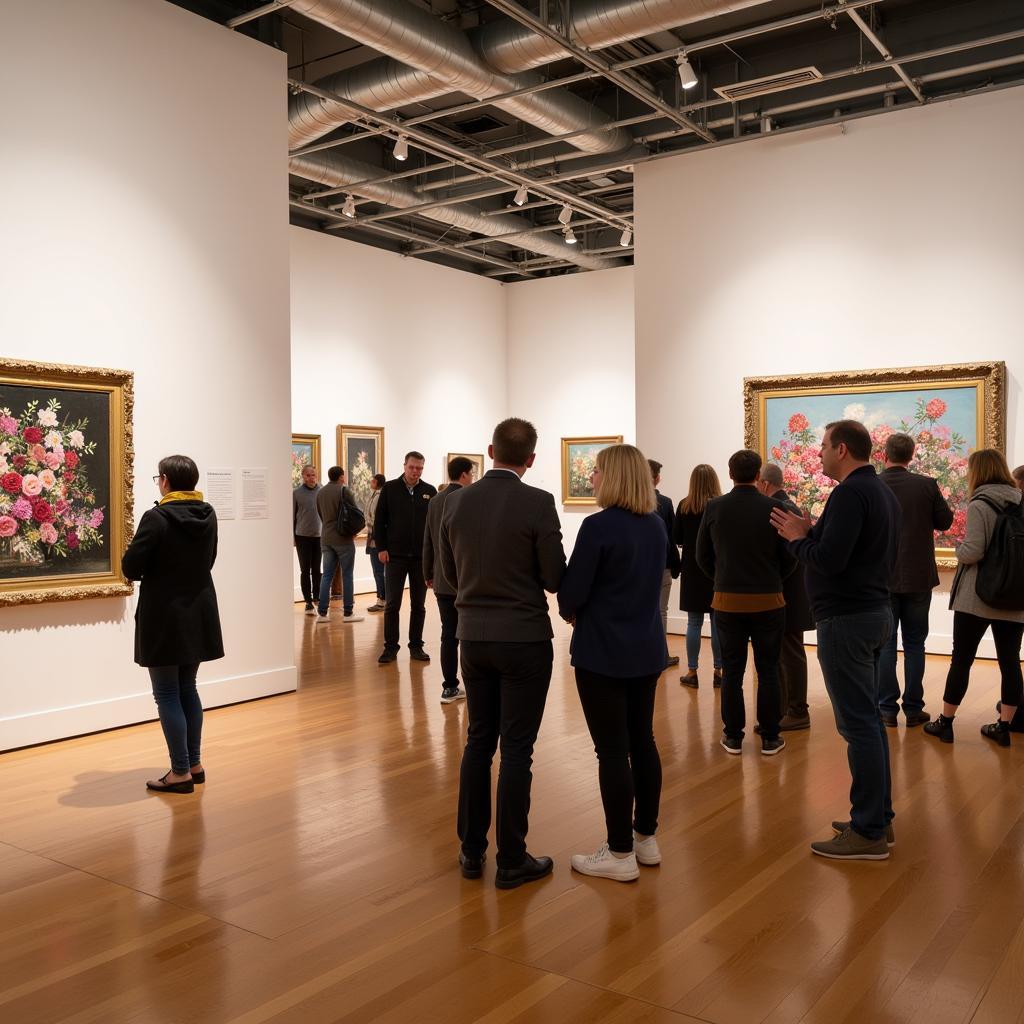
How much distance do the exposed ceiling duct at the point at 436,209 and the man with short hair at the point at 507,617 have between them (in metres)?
7.90

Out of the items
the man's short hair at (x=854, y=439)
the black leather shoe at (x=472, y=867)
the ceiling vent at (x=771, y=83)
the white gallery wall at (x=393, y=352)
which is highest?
the ceiling vent at (x=771, y=83)

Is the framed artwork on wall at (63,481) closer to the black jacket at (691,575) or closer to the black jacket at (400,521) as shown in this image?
the black jacket at (400,521)

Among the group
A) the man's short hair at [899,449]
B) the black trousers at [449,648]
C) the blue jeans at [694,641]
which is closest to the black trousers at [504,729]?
the black trousers at [449,648]

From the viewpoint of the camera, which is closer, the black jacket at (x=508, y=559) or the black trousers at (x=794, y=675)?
the black jacket at (x=508, y=559)

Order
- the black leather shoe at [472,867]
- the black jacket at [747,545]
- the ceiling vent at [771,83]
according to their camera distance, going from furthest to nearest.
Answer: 1. the ceiling vent at [771,83]
2. the black jacket at [747,545]
3. the black leather shoe at [472,867]

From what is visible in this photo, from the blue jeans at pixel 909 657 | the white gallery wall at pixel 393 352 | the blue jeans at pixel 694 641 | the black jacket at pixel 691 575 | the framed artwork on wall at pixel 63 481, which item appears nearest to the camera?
the framed artwork on wall at pixel 63 481

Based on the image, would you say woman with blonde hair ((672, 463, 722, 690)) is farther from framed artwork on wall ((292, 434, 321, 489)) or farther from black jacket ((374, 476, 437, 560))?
framed artwork on wall ((292, 434, 321, 489))

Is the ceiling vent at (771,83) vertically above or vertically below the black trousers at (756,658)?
above

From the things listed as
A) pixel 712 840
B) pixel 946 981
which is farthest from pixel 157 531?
pixel 946 981

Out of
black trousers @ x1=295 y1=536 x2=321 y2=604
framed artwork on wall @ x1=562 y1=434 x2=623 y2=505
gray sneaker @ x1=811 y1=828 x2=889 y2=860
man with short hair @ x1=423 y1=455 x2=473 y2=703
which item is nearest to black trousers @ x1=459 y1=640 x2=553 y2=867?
gray sneaker @ x1=811 y1=828 x2=889 y2=860

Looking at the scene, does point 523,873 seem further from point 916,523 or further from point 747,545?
point 916,523

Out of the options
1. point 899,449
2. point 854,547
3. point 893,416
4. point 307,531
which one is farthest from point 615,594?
point 307,531

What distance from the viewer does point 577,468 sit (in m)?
16.5

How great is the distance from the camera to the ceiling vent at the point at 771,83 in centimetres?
838
